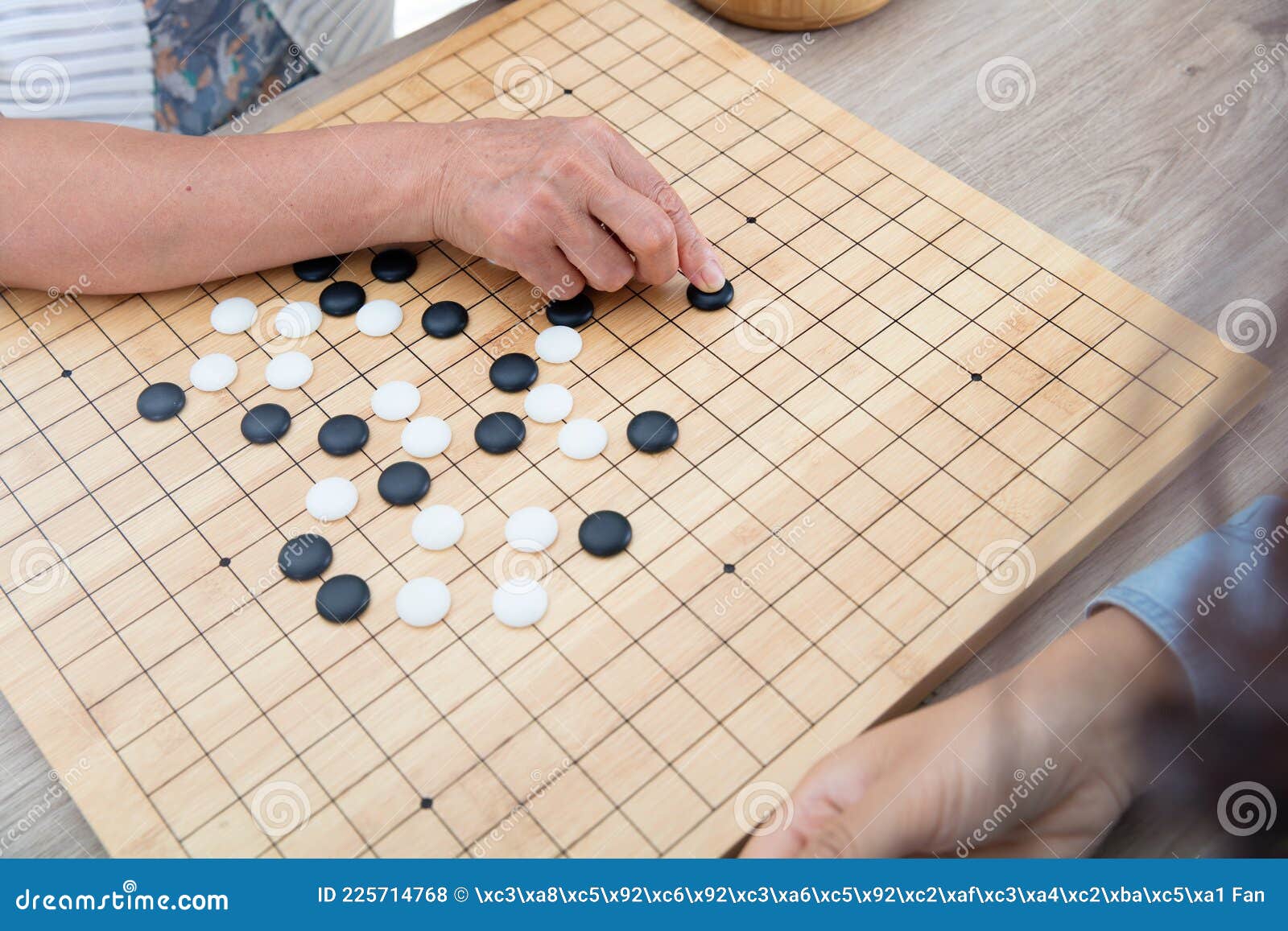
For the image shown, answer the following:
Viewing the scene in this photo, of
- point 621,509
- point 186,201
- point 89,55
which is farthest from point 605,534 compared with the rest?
point 89,55

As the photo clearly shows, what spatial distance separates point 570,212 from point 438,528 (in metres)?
0.37

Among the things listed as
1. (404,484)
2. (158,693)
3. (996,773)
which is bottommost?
(158,693)

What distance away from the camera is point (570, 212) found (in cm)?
117

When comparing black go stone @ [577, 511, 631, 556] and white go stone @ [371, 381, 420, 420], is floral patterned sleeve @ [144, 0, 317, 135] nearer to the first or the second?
white go stone @ [371, 381, 420, 420]

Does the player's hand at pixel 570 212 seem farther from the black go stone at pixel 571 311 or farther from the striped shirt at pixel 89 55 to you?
the striped shirt at pixel 89 55

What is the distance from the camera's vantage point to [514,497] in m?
1.05

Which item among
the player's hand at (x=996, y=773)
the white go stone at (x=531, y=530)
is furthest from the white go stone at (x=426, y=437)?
the player's hand at (x=996, y=773)

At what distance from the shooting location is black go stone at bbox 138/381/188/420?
1.12 metres

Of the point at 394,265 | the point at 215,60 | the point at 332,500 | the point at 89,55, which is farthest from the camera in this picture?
the point at 215,60

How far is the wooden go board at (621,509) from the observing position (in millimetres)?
886

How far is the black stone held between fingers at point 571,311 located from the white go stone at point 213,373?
330 millimetres

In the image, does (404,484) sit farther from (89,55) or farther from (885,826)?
(89,55)

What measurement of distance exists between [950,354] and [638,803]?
55cm
